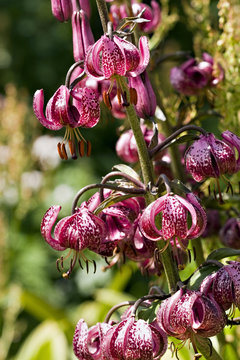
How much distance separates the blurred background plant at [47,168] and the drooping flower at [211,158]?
0.56ft

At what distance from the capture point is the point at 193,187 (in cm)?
92

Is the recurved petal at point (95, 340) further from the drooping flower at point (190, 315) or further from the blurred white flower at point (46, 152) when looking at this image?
the blurred white flower at point (46, 152)

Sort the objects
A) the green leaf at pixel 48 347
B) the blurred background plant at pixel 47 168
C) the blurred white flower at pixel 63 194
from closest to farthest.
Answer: the blurred background plant at pixel 47 168 < the green leaf at pixel 48 347 < the blurred white flower at pixel 63 194

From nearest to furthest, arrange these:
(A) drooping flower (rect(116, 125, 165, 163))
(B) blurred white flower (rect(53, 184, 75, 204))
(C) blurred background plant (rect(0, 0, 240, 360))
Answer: (A) drooping flower (rect(116, 125, 165, 163))
(C) blurred background plant (rect(0, 0, 240, 360))
(B) blurred white flower (rect(53, 184, 75, 204))

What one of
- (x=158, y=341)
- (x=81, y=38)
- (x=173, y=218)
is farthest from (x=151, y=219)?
(x=81, y=38)

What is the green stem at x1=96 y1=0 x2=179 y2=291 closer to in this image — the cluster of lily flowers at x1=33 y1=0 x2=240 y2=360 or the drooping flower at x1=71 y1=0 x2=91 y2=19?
the cluster of lily flowers at x1=33 y1=0 x2=240 y2=360

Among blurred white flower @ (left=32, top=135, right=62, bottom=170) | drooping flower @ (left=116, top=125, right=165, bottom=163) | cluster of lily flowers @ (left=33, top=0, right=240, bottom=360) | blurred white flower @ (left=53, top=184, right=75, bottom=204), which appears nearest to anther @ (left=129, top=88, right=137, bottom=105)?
cluster of lily flowers @ (left=33, top=0, right=240, bottom=360)

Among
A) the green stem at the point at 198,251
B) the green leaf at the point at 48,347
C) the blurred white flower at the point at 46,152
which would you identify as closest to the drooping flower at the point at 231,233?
the green stem at the point at 198,251

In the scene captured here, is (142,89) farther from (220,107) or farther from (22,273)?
(22,273)

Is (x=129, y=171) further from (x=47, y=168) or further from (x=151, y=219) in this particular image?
(x=47, y=168)

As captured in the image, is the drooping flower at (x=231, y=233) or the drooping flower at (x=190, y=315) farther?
the drooping flower at (x=231, y=233)

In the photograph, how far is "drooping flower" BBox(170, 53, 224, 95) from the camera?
0.97 m

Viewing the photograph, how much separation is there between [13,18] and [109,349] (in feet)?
12.8

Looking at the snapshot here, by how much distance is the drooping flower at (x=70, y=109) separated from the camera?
2.21 ft
